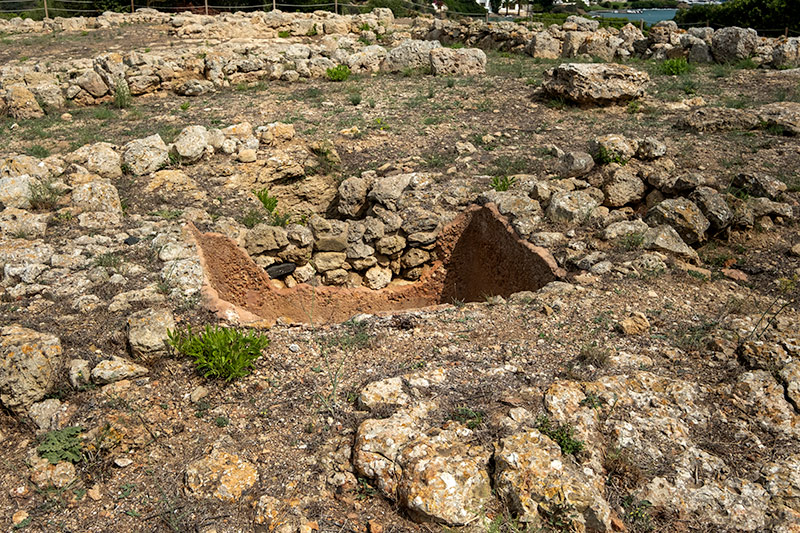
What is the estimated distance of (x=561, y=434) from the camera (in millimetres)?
3518

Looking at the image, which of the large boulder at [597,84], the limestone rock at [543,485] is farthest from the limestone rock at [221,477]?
the large boulder at [597,84]

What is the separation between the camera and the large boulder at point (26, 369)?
12.8 feet

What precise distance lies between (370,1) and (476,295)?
1990cm

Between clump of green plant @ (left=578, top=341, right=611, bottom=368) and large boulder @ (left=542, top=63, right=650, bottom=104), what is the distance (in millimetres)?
6487

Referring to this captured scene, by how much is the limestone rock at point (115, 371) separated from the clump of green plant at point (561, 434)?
9.17 ft

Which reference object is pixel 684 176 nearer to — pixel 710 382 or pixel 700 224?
pixel 700 224

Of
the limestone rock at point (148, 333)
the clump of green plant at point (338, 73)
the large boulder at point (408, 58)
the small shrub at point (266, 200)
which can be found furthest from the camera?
the large boulder at point (408, 58)

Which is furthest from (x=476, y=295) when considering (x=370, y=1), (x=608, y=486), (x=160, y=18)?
(x=370, y=1)

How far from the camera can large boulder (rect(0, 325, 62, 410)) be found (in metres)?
3.90

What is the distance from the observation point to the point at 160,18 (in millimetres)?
16797

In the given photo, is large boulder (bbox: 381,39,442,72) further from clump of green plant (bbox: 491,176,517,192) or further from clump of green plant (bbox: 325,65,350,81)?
clump of green plant (bbox: 491,176,517,192)

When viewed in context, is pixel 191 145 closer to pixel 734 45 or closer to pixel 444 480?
pixel 444 480

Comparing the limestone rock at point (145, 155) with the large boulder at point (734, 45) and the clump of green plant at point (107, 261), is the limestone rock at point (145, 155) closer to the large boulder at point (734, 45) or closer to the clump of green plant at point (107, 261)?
the clump of green plant at point (107, 261)

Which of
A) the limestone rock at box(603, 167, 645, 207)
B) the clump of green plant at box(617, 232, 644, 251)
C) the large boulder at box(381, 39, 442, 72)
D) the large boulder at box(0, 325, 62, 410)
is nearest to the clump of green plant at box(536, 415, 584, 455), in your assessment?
the clump of green plant at box(617, 232, 644, 251)
